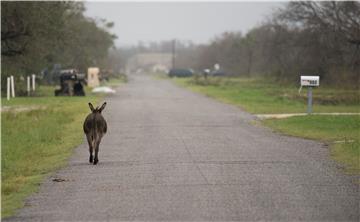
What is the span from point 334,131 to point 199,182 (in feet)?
36.4

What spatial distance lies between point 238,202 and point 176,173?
3.12m

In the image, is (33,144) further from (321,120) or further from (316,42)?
(316,42)

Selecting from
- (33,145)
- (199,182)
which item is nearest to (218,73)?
(33,145)

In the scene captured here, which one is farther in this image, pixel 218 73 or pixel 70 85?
pixel 218 73

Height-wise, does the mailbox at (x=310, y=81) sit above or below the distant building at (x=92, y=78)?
Result: above

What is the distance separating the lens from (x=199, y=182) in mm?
13211

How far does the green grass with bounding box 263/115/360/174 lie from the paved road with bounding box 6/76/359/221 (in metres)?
0.42

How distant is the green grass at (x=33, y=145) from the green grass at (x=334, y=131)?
581 cm

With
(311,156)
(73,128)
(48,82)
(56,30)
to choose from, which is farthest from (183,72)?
(311,156)

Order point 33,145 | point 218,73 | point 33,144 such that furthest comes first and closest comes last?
point 218,73, point 33,144, point 33,145

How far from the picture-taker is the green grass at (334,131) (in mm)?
17030

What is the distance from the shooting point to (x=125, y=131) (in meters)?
23.8

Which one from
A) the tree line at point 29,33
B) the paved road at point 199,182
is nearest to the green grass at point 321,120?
the paved road at point 199,182

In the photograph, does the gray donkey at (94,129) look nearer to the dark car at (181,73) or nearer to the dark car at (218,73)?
the dark car at (218,73)
